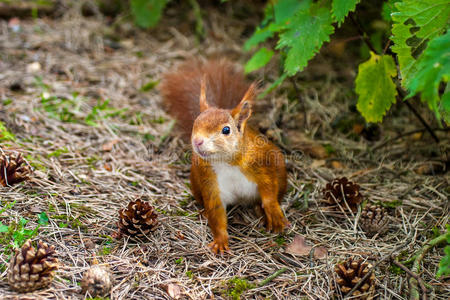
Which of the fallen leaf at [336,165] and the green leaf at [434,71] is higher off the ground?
the green leaf at [434,71]

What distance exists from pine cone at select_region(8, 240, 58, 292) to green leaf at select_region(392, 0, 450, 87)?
144 centimetres

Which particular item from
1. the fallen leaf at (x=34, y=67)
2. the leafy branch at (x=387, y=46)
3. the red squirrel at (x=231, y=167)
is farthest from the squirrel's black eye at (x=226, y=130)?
the fallen leaf at (x=34, y=67)

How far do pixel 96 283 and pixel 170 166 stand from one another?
1097 mm

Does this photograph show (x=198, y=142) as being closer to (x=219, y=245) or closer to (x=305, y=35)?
(x=219, y=245)

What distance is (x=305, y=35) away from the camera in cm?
212

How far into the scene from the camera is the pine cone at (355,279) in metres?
1.67

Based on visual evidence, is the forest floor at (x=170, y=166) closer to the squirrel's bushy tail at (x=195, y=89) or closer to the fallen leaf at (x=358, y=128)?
the fallen leaf at (x=358, y=128)

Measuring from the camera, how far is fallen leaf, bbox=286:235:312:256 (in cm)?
198

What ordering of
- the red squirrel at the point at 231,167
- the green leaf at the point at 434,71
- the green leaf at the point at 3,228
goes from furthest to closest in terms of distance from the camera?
the red squirrel at the point at 231,167
the green leaf at the point at 3,228
the green leaf at the point at 434,71

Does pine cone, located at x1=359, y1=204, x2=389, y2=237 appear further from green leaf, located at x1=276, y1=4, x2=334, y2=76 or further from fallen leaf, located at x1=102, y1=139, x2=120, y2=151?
fallen leaf, located at x1=102, y1=139, x2=120, y2=151

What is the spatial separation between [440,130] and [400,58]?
3.56 ft

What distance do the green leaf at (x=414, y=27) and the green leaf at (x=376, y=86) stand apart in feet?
1.18

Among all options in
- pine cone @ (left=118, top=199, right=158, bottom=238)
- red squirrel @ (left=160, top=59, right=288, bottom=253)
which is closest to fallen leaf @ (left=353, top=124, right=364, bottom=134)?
red squirrel @ (left=160, top=59, right=288, bottom=253)

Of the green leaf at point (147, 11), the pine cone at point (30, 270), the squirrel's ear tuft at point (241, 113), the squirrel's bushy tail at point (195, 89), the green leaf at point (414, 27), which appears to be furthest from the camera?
the green leaf at point (147, 11)
